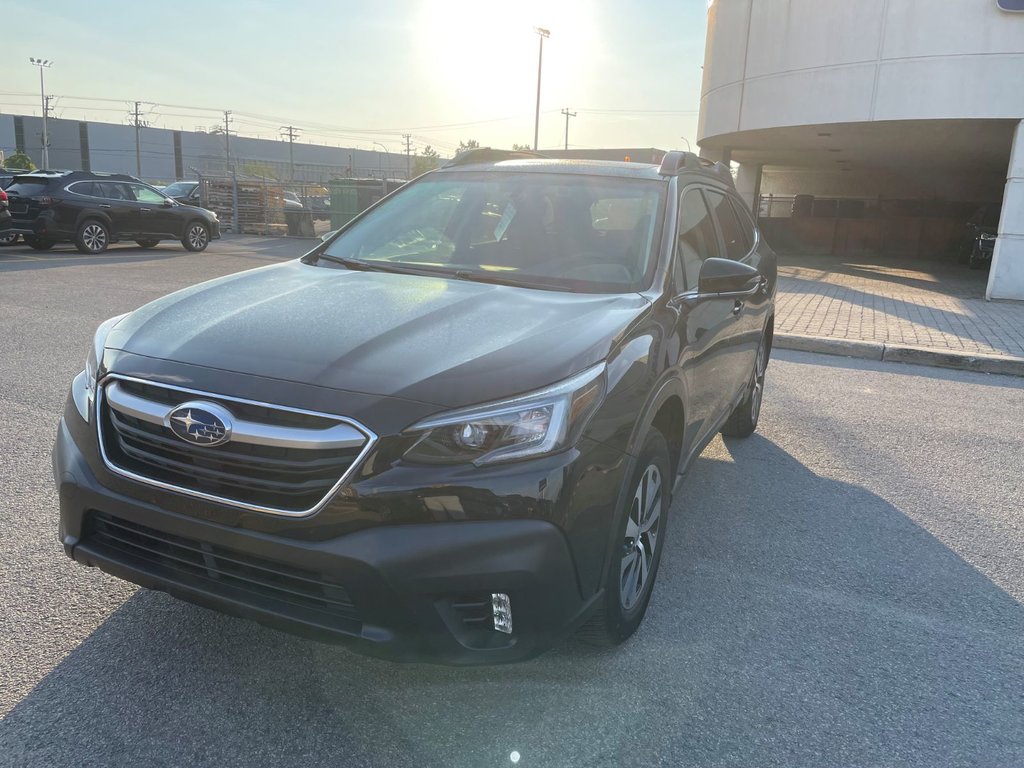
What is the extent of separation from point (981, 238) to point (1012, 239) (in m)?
8.25

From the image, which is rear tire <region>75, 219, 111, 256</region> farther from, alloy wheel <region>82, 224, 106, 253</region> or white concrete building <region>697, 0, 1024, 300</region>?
white concrete building <region>697, 0, 1024, 300</region>

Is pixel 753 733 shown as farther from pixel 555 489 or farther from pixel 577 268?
pixel 577 268

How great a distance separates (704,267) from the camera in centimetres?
343

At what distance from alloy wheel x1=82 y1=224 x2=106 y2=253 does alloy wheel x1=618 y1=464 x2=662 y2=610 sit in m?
16.7

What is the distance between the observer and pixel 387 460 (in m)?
2.20

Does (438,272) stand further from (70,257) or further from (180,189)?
(180,189)

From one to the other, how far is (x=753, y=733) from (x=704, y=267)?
1835 mm

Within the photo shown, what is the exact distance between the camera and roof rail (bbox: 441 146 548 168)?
452 centimetres

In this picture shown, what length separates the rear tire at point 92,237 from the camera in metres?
16.4

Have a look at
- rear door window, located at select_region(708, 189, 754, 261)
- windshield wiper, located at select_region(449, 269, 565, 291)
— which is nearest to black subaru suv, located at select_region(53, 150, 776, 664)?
windshield wiper, located at select_region(449, 269, 565, 291)

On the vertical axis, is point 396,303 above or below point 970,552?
above

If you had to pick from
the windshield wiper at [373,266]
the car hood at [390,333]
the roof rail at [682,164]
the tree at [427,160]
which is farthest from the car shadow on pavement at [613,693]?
the tree at [427,160]

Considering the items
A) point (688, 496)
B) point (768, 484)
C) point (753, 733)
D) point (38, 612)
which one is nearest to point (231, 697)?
point (38, 612)

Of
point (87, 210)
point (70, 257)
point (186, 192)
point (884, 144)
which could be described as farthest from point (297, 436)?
point (186, 192)
